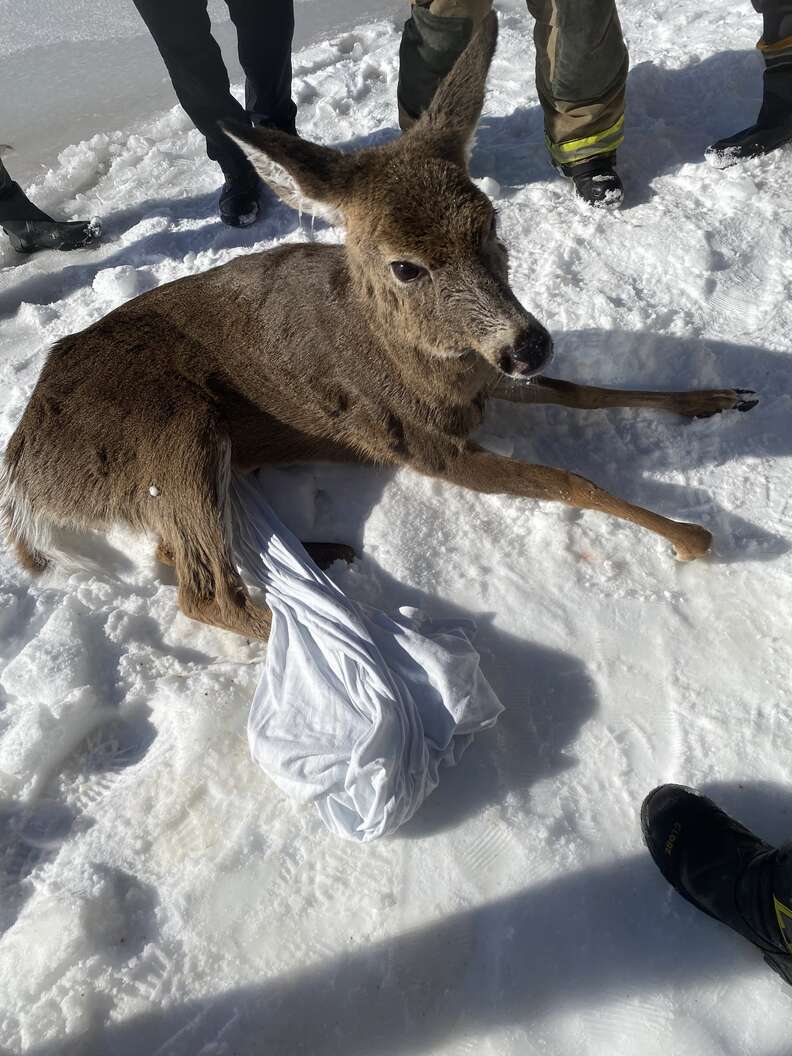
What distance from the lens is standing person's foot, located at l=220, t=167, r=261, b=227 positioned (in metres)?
5.12

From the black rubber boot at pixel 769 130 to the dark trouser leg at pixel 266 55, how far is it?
9.54ft

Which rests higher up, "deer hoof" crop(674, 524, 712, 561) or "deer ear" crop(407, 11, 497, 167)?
"deer ear" crop(407, 11, 497, 167)

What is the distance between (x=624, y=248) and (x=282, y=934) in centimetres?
382

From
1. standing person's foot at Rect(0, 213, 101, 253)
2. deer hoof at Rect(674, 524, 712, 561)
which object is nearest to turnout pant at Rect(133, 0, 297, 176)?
standing person's foot at Rect(0, 213, 101, 253)

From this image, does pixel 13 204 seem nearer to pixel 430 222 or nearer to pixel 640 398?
pixel 430 222

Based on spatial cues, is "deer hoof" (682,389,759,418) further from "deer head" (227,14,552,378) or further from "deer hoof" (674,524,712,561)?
"deer head" (227,14,552,378)

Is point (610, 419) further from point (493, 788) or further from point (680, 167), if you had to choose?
point (680, 167)

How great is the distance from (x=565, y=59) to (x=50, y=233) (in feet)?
11.9

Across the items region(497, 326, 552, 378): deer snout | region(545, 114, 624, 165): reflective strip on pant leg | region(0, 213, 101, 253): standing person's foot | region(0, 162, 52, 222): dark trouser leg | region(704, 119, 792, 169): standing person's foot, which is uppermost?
region(0, 162, 52, 222): dark trouser leg

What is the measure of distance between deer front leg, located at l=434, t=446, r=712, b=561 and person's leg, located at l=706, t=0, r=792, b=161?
8.84ft

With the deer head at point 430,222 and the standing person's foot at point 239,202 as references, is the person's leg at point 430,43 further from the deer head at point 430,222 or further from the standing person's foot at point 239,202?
the deer head at point 430,222

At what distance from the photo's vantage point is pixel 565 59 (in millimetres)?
4367

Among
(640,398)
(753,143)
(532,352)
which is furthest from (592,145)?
(532,352)

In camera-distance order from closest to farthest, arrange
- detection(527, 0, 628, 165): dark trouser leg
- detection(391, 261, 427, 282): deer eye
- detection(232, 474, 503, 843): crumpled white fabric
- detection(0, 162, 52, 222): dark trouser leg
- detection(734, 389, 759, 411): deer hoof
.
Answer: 1. detection(232, 474, 503, 843): crumpled white fabric
2. detection(391, 261, 427, 282): deer eye
3. detection(734, 389, 759, 411): deer hoof
4. detection(527, 0, 628, 165): dark trouser leg
5. detection(0, 162, 52, 222): dark trouser leg
